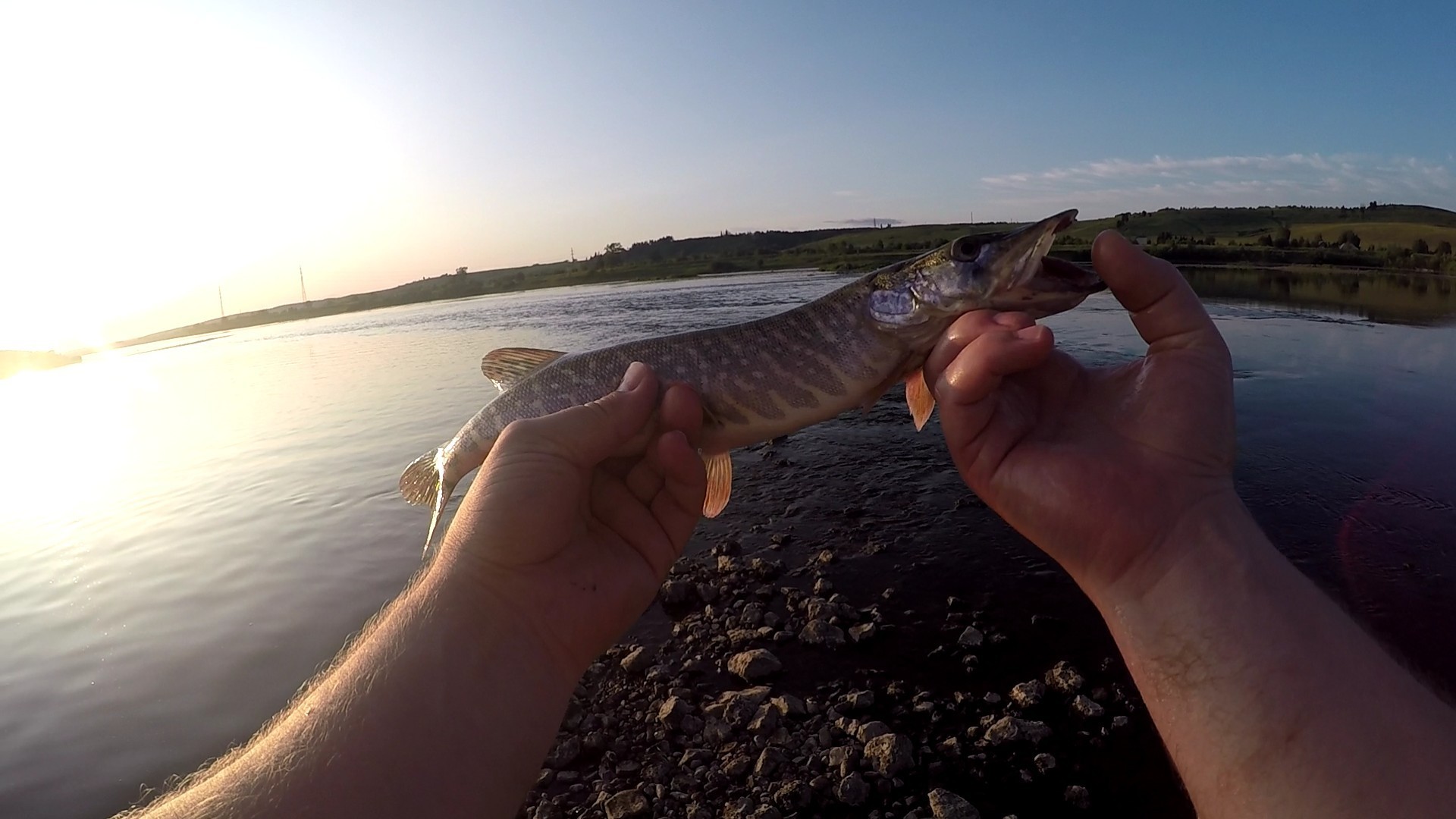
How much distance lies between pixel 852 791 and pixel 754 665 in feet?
4.10

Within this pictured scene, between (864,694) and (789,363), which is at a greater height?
(789,363)

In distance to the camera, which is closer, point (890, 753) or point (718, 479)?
point (890, 753)

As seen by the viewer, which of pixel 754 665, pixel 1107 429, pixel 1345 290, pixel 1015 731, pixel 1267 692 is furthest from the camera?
pixel 1345 290

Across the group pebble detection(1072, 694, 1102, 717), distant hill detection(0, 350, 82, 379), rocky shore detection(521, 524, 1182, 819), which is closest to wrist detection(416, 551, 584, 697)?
rocky shore detection(521, 524, 1182, 819)

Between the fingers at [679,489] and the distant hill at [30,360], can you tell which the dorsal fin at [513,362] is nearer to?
the fingers at [679,489]

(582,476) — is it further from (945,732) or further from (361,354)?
(361,354)

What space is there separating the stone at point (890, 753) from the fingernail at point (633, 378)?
265 cm

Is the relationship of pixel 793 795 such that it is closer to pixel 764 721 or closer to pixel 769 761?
pixel 769 761

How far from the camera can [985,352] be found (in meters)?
2.71

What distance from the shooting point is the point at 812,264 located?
5741 cm

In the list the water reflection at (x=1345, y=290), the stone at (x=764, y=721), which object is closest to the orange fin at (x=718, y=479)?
the stone at (x=764, y=721)

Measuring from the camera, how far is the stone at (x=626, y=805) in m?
3.77

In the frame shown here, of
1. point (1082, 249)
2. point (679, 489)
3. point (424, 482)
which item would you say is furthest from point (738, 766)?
point (1082, 249)

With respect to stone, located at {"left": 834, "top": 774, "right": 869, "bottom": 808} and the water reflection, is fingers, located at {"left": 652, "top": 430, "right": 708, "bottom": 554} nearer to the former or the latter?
stone, located at {"left": 834, "top": 774, "right": 869, "bottom": 808}
